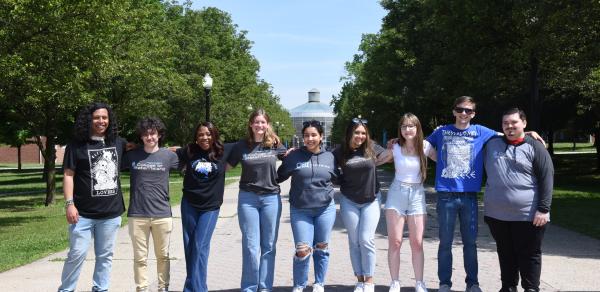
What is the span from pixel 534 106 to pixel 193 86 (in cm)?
2015

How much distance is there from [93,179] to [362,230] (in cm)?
247

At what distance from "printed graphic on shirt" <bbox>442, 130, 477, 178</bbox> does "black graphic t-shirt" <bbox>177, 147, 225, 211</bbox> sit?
2148mm

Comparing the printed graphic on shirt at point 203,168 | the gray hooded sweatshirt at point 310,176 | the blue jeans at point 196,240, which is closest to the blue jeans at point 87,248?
the blue jeans at point 196,240

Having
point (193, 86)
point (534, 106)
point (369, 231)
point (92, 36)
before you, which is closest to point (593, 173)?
point (534, 106)

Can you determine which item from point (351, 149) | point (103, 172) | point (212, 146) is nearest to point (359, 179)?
point (351, 149)

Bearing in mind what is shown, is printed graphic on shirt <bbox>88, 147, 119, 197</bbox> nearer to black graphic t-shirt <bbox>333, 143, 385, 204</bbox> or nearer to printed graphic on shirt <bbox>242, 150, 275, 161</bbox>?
printed graphic on shirt <bbox>242, 150, 275, 161</bbox>

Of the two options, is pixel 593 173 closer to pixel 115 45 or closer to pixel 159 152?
pixel 115 45

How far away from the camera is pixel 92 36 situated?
1207cm

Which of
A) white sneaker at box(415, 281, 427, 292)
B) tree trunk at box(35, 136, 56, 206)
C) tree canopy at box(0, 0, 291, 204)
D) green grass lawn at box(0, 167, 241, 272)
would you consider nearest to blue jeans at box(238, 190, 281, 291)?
white sneaker at box(415, 281, 427, 292)

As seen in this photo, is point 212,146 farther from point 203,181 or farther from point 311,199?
point 311,199

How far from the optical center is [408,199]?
569 centimetres

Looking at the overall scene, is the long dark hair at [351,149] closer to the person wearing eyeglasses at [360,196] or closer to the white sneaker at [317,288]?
the person wearing eyeglasses at [360,196]

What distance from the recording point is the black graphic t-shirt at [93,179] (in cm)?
508

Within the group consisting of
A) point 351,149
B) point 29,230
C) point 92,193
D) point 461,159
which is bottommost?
point 29,230
